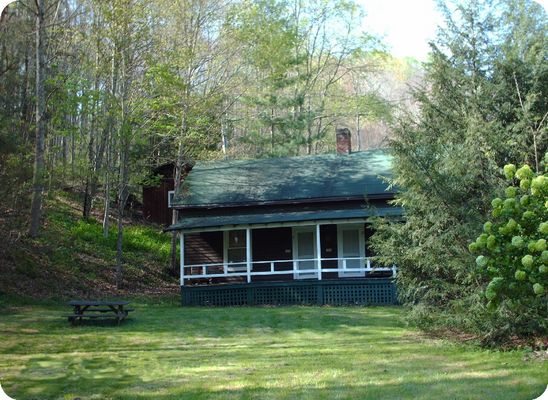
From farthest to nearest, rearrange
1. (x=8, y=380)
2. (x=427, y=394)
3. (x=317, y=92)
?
(x=317, y=92) < (x=8, y=380) < (x=427, y=394)

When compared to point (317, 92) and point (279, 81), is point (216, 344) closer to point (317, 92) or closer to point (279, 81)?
point (279, 81)

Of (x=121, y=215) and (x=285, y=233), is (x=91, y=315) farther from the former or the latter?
(x=285, y=233)

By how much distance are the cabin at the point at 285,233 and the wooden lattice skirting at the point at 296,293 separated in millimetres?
31

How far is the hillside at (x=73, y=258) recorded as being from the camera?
1692 cm

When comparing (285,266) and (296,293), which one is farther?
(285,266)

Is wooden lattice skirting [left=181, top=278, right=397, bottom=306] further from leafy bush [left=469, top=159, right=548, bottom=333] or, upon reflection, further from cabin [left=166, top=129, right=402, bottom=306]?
leafy bush [left=469, top=159, right=548, bottom=333]

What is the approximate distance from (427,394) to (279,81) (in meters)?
27.3

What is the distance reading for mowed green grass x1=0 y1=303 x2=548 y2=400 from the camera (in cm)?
820

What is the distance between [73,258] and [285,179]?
8413 mm

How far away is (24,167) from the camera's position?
13.7 meters

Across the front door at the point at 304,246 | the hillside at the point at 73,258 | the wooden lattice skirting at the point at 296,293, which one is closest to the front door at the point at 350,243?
the front door at the point at 304,246

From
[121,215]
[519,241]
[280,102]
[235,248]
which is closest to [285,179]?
[235,248]

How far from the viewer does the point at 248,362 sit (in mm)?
10055

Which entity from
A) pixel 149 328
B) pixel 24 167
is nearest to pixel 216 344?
pixel 149 328
